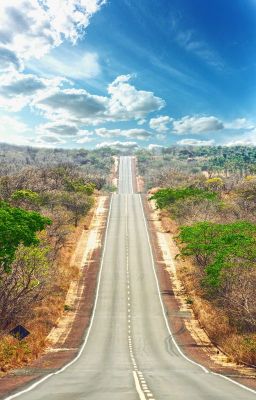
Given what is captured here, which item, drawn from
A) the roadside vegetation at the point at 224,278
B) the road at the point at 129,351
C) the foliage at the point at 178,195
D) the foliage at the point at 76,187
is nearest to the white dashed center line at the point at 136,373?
the road at the point at 129,351

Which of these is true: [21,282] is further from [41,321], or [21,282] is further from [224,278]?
[224,278]

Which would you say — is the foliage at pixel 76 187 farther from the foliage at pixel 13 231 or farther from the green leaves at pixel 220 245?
the foliage at pixel 13 231

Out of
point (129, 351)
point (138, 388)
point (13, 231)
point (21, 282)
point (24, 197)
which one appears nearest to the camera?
point (138, 388)

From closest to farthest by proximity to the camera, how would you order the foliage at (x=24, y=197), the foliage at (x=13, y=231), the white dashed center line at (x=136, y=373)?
1. the white dashed center line at (x=136, y=373)
2. the foliage at (x=13, y=231)
3. the foliage at (x=24, y=197)

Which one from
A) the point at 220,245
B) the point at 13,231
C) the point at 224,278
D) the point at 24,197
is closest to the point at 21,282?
the point at 13,231

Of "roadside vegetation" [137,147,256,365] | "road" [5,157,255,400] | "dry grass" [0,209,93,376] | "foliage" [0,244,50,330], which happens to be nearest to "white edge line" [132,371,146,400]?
"road" [5,157,255,400]

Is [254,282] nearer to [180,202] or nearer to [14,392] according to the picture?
[14,392]

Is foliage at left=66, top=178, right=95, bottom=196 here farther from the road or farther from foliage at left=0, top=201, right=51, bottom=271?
foliage at left=0, top=201, right=51, bottom=271

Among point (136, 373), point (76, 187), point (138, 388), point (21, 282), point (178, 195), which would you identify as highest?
point (76, 187)
